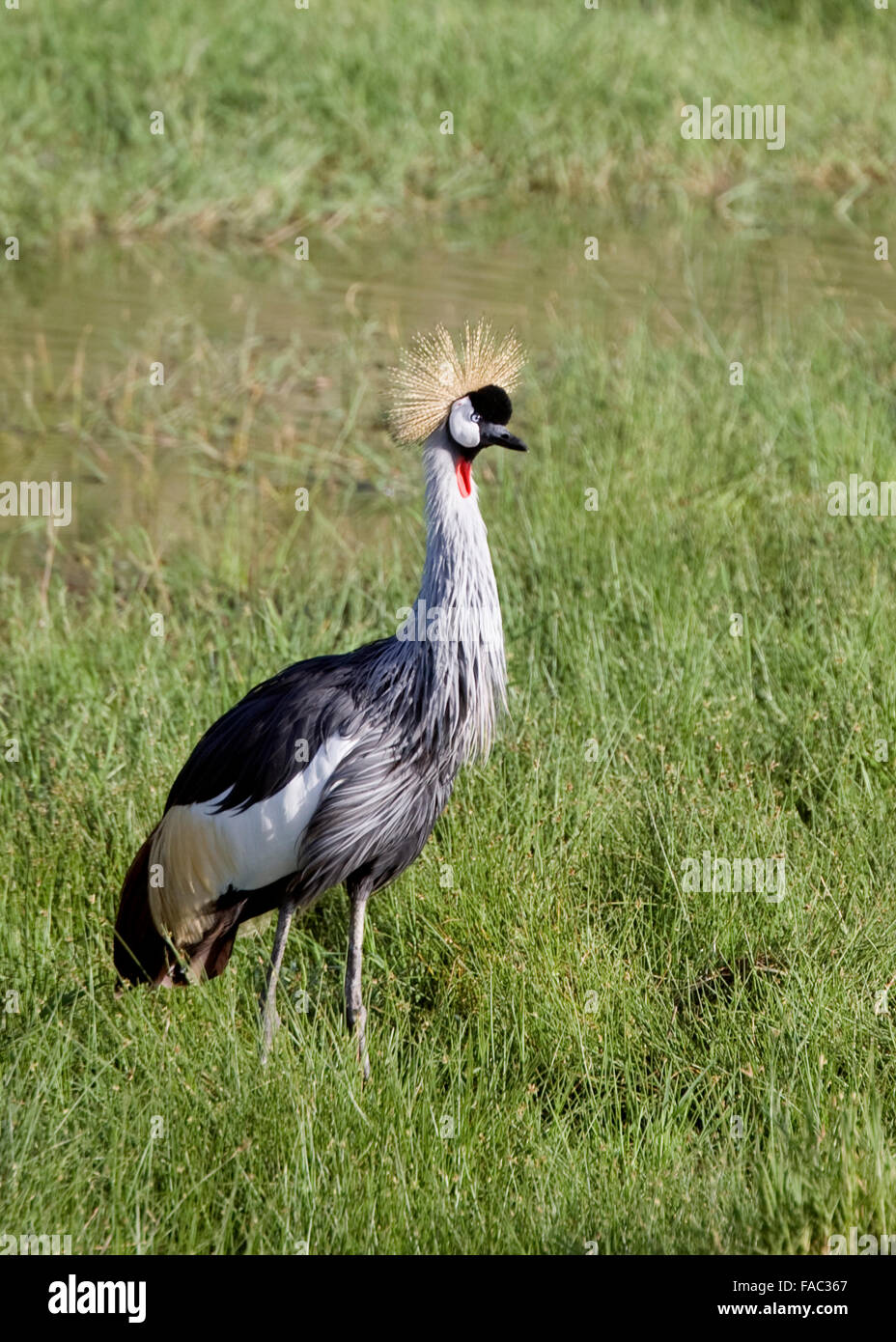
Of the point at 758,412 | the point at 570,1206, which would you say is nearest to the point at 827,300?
the point at 758,412

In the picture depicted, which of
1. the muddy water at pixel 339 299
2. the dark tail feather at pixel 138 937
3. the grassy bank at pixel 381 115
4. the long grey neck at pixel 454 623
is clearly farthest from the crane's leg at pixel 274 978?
the grassy bank at pixel 381 115

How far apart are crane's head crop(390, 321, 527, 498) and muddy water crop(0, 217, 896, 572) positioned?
3.35m

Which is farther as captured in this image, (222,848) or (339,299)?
(339,299)

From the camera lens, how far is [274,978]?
135 inches

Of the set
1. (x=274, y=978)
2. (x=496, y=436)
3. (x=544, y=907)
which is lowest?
(x=274, y=978)

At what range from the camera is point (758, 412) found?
652 cm

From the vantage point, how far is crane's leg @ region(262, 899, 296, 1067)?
337 cm

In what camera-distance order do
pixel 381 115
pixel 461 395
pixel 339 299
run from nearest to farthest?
pixel 461 395 < pixel 339 299 < pixel 381 115

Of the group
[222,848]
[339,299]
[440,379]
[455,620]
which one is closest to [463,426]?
[440,379]

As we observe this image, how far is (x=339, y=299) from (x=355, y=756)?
6.42 m

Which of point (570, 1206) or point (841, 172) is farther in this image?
point (841, 172)

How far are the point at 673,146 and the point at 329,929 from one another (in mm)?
9192

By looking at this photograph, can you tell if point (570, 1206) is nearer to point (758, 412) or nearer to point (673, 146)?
point (758, 412)

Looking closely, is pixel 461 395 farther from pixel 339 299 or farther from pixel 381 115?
pixel 381 115
